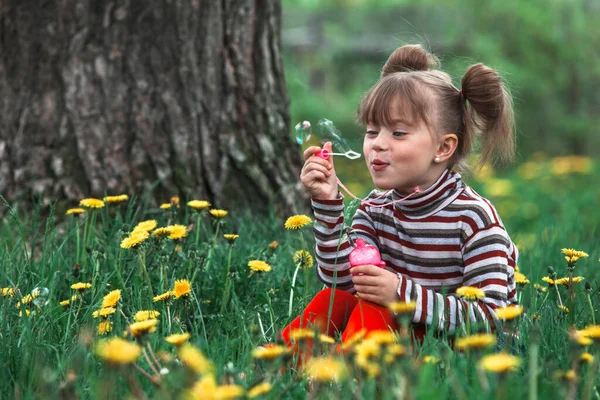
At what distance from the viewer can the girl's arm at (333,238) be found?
6.90ft

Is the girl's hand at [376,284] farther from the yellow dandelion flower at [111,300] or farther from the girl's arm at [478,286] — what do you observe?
the yellow dandelion flower at [111,300]

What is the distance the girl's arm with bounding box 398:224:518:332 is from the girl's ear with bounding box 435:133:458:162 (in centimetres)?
24

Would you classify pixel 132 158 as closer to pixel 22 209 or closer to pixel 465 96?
pixel 22 209

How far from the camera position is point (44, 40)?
9.87 ft

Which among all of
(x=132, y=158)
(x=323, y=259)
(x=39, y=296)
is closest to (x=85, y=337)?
(x=39, y=296)

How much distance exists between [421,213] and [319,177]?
11.5 inches

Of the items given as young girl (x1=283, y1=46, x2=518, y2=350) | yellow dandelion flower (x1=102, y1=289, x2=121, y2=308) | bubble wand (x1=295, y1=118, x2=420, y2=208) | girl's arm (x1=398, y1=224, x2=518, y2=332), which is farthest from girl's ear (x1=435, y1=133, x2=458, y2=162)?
yellow dandelion flower (x1=102, y1=289, x2=121, y2=308)

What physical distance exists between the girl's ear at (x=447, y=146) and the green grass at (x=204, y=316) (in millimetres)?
452

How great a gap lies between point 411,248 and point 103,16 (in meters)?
1.63

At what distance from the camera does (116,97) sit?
9.80ft

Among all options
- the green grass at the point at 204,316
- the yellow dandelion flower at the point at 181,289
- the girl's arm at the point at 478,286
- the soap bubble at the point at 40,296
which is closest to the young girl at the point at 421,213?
the girl's arm at the point at 478,286

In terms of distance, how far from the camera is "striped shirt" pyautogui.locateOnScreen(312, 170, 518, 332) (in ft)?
6.19

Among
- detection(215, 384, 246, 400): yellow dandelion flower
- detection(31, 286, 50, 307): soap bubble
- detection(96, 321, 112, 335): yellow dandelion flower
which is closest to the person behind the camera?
detection(215, 384, 246, 400): yellow dandelion flower

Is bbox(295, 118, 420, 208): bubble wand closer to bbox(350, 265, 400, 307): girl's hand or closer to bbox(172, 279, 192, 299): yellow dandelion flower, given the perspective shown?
bbox(350, 265, 400, 307): girl's hand
